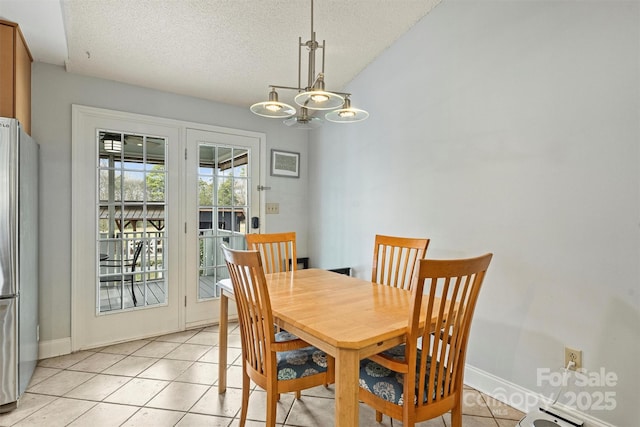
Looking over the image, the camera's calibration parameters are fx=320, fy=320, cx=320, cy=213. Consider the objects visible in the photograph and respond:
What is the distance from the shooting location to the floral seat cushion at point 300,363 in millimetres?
1449

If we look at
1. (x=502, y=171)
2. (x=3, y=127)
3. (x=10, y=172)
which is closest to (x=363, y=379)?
(x=502, y=171)

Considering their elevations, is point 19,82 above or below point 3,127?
above

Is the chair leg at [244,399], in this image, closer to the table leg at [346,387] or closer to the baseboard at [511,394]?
the table leg at [346,387]

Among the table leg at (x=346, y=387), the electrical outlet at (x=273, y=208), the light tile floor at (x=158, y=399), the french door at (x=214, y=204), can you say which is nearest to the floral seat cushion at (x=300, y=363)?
the table leg at (x=346, y=387)

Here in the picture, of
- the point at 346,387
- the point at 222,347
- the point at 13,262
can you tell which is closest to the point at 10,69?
the point at 13,262

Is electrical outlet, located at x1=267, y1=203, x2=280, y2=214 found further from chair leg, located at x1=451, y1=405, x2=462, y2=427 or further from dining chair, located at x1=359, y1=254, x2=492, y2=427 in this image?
chair leg, located at x1=451, y1=405, x2=462, y2=427

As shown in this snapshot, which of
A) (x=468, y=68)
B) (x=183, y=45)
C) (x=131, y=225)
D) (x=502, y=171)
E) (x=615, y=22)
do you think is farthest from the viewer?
(x=131, y=225)

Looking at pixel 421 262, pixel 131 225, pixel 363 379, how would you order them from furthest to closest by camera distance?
pixel 131 225, pixel 363 379, pixel 421 262

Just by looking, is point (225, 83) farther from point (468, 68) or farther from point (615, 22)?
point (615, 22)

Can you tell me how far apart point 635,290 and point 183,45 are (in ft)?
10.1

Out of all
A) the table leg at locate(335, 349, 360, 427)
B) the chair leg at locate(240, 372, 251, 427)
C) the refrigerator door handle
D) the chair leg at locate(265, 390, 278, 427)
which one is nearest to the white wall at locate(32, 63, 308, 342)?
the refrigerator door handle

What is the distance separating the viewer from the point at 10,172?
1.84 metres

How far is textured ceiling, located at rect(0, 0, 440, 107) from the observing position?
204 cm

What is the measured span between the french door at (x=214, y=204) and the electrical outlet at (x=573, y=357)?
2.76m
